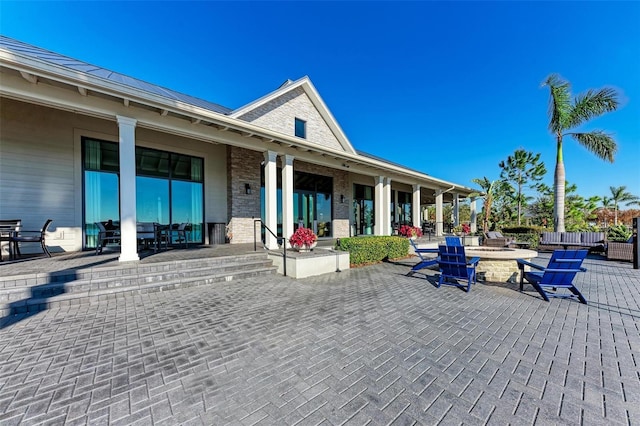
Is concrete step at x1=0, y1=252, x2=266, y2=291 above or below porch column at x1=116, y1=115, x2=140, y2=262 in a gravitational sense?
below

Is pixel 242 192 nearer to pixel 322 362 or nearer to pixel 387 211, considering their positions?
pixel 387 211

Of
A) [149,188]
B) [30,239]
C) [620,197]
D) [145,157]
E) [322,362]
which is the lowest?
[322,362]

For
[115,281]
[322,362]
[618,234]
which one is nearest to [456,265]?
[322,362]

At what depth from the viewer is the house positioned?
203 inches

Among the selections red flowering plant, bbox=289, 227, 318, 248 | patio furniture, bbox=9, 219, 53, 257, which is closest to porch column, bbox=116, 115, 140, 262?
patio furniture, bbox=9, 219, 53, 257

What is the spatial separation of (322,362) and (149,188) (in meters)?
8.41

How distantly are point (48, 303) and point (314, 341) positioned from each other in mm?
4250

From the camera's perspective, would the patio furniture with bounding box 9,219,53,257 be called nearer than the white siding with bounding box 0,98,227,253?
Yes

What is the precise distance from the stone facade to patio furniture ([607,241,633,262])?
11153 mm

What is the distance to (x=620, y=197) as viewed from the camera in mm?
31031

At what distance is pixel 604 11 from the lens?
340 inches

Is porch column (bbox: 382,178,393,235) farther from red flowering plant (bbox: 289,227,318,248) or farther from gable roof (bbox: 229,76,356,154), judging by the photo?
red flowering plant (bbox: 289,227,318,248)

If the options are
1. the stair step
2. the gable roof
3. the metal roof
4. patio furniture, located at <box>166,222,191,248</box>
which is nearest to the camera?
the stair step

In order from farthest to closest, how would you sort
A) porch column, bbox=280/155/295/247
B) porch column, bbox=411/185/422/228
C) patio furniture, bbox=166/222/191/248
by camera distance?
porch column, bbox=411/185/422/228 → patio furniture, bbox=166/222/191/248 → porch column, bbox=280/155/295/247
